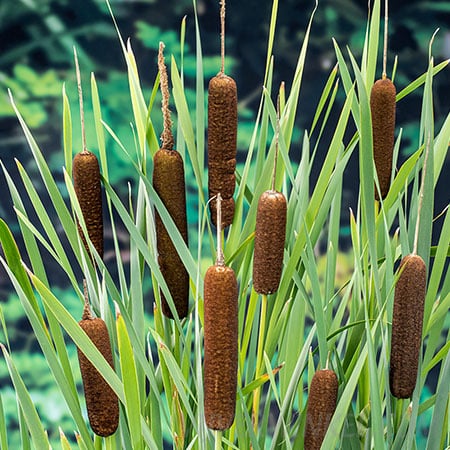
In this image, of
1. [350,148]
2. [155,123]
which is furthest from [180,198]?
[155,123]

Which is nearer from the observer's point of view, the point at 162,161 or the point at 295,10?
the point at 162,161

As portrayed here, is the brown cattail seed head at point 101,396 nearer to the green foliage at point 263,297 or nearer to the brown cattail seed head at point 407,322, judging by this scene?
the green foliage at point 263,297

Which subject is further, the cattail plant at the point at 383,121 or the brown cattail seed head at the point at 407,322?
the cattail plant at the point at 383,121

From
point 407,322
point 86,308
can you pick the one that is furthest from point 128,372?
point 407,322

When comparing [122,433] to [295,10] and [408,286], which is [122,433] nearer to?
[408,286]

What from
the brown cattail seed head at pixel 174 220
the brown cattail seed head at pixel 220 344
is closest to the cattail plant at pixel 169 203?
the brown cattail seed head at pixel 174 220

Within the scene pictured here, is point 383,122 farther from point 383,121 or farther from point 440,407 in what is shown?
point 440,407
